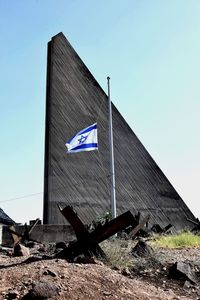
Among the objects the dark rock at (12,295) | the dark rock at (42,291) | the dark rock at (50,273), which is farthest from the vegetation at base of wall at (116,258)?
the dark rock at (12,295)

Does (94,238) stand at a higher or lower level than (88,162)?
lower

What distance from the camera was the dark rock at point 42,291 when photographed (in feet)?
13.1

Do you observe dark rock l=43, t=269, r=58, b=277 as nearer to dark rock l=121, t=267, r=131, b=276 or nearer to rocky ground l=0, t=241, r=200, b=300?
rocky ground l=0, t=241, r=200, b=300

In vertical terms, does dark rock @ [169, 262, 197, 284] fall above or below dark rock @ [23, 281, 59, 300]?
below

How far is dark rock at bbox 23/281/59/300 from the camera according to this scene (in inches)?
157

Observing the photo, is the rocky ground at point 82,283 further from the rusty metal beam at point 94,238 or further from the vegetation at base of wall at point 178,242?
the vegetation at base of wall at point 178,242

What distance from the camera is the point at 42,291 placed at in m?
4.04

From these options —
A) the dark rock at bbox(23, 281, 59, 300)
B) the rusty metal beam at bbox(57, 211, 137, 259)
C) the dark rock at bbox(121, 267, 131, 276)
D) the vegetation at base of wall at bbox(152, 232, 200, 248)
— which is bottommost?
the vegetation at base of wall at bbox(152, 232, 200, 248)

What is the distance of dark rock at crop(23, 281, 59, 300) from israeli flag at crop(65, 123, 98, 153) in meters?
12.1

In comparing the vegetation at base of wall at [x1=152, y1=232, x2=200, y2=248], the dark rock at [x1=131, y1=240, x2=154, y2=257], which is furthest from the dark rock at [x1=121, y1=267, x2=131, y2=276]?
the vegetation at base of wall at [x1=152, y1=232, x2=200, y2=248]

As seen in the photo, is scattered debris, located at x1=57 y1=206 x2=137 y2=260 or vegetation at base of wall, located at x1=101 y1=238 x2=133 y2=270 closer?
scattered debris, located at x1=57 y1=206 x2=137 y2=260

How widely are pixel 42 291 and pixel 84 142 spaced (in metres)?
12.6

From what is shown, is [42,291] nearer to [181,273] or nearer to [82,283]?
[82,283]

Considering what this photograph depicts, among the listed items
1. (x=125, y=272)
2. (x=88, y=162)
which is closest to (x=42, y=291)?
(x=125, y=272)
